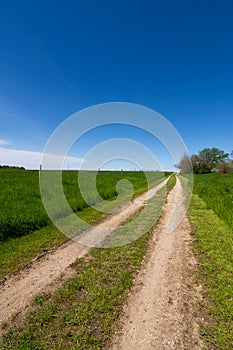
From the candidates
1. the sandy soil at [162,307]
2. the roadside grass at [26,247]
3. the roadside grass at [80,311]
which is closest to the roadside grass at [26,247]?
the roadside grass at [26,247]

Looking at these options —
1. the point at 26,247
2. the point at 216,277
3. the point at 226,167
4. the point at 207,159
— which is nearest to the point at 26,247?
the point at 26,247

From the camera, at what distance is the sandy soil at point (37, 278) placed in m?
3.79

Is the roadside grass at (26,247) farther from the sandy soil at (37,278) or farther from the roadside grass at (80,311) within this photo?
the roadside grass at (80,311)

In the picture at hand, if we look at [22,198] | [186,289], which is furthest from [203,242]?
[22,198]

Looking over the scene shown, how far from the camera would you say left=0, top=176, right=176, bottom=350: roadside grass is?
2971 millimetres

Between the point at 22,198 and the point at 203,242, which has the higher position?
the point at 22,198

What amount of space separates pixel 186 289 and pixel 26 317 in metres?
3.21

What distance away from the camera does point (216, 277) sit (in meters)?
A: 4.68

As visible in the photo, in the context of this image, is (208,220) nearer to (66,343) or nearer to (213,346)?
(213,346)

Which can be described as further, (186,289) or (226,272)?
(226,272)

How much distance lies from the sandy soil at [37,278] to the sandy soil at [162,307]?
1.83 m

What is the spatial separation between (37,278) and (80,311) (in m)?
1.69

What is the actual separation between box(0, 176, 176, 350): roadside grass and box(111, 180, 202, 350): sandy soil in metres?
0.24

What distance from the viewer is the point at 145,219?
973 cm
